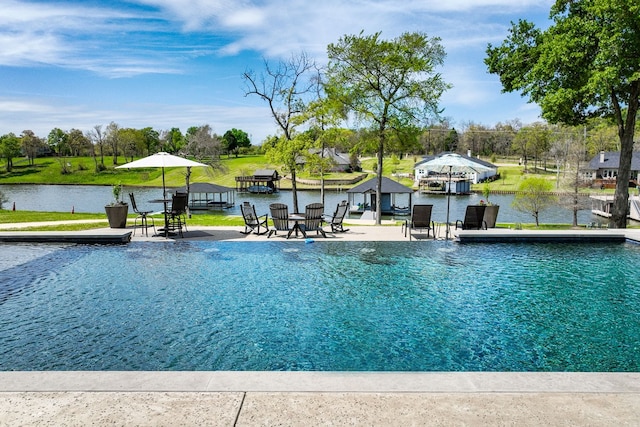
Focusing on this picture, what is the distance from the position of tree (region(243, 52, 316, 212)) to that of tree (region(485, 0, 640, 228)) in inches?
427

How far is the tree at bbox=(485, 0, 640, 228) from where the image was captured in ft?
53.7

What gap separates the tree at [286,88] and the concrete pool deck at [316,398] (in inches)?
905

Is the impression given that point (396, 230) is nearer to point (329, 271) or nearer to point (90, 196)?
point (329, 271)

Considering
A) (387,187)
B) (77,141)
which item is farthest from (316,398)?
(77,141)

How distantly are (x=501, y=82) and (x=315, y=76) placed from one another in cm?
1093

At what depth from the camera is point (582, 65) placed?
59.3 feet

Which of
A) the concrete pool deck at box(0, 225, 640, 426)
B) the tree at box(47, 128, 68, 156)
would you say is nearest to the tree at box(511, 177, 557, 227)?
the concrete pool deck at box(0, 225, 640, 426)

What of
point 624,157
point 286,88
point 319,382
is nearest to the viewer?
point 319,382

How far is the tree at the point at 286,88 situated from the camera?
27.2 metres

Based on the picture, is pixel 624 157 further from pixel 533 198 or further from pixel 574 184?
pixel 574 184

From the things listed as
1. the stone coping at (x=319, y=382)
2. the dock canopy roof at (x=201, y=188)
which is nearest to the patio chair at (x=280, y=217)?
the stone coping at (x=319, y=382)

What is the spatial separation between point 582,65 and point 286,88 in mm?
15681

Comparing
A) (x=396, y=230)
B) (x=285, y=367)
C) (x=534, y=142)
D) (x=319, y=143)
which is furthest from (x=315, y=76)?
(x=534, y=142)

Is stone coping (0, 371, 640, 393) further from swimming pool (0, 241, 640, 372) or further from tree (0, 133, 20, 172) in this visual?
tree (0, 133, 20, 172)
